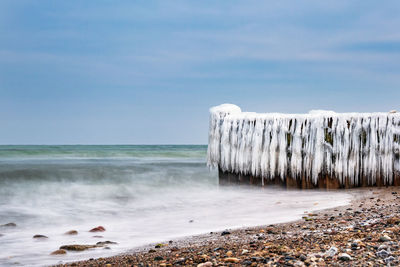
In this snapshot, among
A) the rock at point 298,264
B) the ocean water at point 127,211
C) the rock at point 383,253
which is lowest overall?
the ocean water at point 127,211

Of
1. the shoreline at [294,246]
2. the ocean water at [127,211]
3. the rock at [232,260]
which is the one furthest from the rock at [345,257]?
the ocean water at [127,211]

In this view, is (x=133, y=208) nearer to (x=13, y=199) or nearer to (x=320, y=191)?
(x=13, y=199)

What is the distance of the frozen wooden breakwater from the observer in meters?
7.56

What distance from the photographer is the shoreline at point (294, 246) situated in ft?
9.96

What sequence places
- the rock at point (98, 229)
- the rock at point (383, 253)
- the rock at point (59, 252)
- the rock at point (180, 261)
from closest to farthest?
the rock at point (383, 253) < the rock at point (180, 261) < the rock at point (59, 252) < the rock at point (98, 229)

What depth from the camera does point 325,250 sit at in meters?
3.22

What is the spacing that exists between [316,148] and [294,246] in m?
4.58

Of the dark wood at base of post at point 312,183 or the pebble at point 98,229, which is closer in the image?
the pebble at point 98,229

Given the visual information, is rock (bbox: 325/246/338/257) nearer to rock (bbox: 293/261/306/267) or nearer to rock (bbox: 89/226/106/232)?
rock (bbox: 293/261/306/267)

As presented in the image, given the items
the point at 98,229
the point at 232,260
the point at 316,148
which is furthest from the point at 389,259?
the point at 316,148

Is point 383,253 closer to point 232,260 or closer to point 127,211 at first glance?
point 232,260

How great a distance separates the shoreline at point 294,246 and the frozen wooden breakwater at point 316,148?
2433 millimetres

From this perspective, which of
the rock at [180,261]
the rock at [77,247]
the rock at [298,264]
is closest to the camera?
the rock at [298,264]

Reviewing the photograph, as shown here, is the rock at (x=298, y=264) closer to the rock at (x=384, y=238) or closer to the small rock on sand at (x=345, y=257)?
the small rock on sand at (x=345, y=257)
